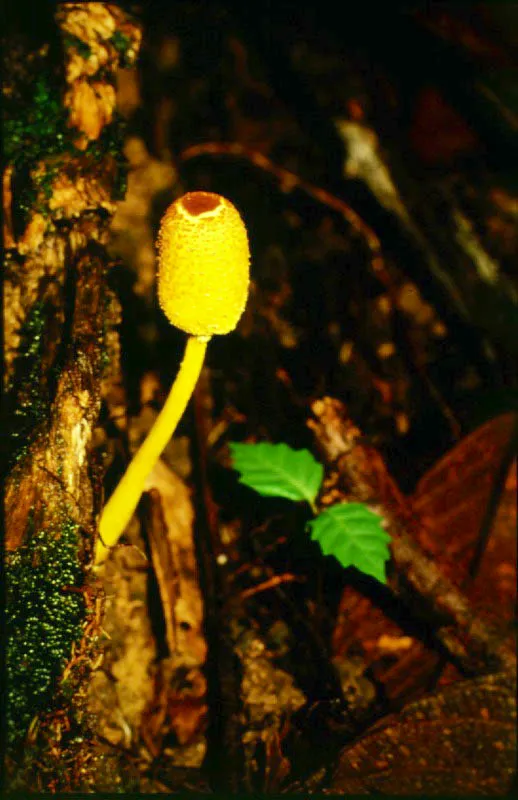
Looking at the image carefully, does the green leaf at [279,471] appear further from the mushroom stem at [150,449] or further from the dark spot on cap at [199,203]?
the dark spot on cap at [199,203]

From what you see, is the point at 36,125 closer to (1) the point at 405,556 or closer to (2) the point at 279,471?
(2) the point at 279,471

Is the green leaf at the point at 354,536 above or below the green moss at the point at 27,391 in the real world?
below

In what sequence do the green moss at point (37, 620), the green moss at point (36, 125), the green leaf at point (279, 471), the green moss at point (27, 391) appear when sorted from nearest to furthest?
the green moss at point (37, 620)
the green moss at point (27, 391)
the green moss at point (36, 125)
the green leaf at point (279, 471)

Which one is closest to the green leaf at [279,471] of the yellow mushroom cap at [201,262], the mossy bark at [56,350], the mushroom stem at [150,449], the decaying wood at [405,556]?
the decaying wood at [405,556]

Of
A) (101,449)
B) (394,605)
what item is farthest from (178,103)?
(394,605)

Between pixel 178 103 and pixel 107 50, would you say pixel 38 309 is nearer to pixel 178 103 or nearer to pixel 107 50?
pixel 107 50
